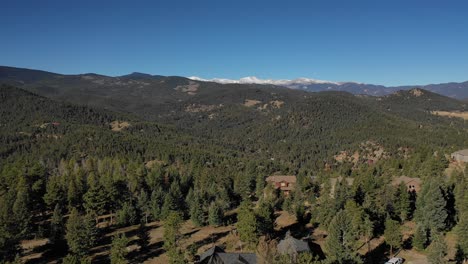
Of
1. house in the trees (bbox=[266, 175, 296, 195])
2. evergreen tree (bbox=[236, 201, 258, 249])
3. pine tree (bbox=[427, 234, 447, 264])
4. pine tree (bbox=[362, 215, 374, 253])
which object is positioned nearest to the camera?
pine tree (bbox=[427, 234, 447, 264])

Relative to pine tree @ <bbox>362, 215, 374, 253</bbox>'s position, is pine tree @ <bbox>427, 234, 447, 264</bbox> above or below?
above

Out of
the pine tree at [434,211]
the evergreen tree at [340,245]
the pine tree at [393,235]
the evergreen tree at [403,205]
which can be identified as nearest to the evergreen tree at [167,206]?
the evergreen tree at [340,245]

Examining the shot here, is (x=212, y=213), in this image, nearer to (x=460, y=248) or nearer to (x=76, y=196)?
(x=76, y=196)

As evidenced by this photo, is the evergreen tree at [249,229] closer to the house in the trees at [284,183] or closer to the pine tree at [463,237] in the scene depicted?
the pine tree at [463,237]

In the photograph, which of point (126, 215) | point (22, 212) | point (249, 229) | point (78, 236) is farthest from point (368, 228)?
point (22, 212)

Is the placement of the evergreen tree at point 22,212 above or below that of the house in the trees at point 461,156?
below

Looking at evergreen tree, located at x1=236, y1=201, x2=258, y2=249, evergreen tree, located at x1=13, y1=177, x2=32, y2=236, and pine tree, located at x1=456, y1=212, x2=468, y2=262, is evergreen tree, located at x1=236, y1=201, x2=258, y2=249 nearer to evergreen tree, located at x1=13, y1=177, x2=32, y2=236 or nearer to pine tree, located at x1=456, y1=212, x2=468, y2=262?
pine tree, located at x1=456, y1=212, x2=468, y2=262

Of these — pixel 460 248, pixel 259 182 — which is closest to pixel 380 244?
pixel 460 248

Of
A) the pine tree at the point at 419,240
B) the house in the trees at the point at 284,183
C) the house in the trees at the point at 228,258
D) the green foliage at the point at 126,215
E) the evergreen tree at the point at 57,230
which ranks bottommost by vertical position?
the house in the trees at the point at 284,183

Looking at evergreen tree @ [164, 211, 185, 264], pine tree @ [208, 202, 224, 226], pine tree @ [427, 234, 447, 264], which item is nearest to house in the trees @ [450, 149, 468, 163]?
pine tree @ [427, 234, 447, 264]

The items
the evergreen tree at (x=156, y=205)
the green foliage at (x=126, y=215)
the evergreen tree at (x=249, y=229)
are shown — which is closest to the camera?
the evergreen tree at (x=249, y=229)
